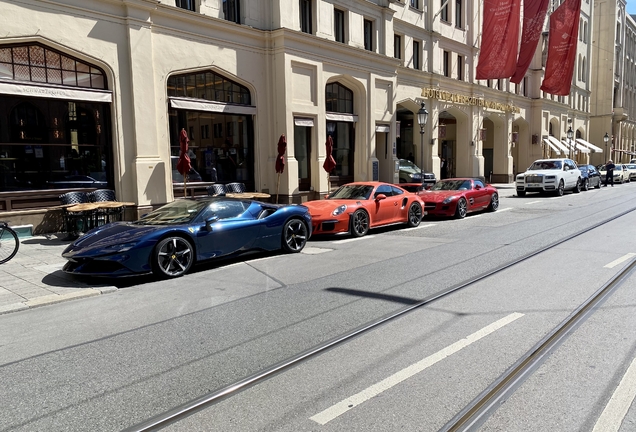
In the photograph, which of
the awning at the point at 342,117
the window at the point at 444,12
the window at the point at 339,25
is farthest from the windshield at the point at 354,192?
the window at the point at 444,12

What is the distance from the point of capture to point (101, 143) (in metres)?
14.0

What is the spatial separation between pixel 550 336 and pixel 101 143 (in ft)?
42.2

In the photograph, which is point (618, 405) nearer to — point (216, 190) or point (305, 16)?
point (216, 190)

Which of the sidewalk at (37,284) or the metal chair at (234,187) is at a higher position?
the metal chair at (234,187)

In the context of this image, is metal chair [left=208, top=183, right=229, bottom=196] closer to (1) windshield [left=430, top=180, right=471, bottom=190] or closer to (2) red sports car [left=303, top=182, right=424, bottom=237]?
(2) red sports car [left=303, top=182, right=424, bottom=237]

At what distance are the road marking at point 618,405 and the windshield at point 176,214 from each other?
681 centimetres

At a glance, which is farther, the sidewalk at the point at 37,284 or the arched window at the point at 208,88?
the arched window at the point at 208,88

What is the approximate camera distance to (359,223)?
1271cm

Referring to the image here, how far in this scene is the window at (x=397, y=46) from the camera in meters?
25.5

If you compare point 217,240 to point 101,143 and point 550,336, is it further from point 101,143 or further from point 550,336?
point 101,143

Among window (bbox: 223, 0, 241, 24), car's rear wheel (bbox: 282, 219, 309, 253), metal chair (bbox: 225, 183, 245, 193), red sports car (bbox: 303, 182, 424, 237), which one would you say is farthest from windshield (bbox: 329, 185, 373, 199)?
window (bbox: 223, 0, 241, 24)

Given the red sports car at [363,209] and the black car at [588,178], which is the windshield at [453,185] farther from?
the black car at [588,178]

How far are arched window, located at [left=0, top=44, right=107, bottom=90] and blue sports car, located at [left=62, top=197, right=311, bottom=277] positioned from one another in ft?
20.5

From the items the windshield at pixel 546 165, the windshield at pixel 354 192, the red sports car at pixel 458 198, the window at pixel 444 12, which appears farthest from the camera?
the window at pixel 444 12
